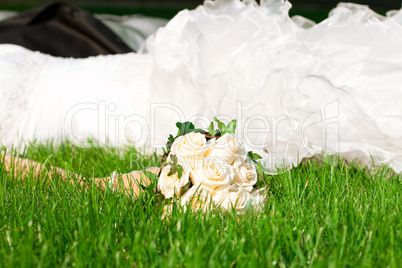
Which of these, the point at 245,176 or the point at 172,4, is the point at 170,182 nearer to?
the point at 245,176

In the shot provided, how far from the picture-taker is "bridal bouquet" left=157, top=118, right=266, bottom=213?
1.16 meters

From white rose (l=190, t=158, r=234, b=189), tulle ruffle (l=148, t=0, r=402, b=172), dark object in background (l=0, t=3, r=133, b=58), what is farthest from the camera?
dark object in background (l=0, t=3, r=133, b=58)

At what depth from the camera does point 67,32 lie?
96.3 inches

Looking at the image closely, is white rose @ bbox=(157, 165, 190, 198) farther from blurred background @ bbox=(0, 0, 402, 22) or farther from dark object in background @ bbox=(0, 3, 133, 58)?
blurred background @ bbox=(0, 0, 402, 22)

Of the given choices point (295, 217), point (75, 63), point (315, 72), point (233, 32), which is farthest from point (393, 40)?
point (75, 63)

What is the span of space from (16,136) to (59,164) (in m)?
0.25

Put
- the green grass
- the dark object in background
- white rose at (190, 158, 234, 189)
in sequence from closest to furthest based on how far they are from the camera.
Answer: the green grass < white rose at (190, 158, 234, 189) < the dark object in background

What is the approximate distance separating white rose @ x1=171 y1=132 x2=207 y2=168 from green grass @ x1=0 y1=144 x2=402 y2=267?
0.14 m

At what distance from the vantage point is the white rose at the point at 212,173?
1.15 metres

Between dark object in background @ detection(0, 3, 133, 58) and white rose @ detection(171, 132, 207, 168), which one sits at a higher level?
dark object in background @ detection(0, 3, 133, 58)

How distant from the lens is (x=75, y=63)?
82.7 inches

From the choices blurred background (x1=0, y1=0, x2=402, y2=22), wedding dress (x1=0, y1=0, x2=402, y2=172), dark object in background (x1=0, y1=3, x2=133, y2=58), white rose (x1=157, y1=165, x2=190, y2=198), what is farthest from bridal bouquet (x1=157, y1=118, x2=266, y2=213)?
blurred background (x1=0, y1=0, x2=402, y2=22)

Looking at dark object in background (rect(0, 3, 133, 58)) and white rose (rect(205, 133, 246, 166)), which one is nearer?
white rose (rect(205, 133, 246, 166))

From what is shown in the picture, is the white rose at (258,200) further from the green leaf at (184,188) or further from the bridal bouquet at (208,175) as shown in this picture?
the green leaf at (184,188)
